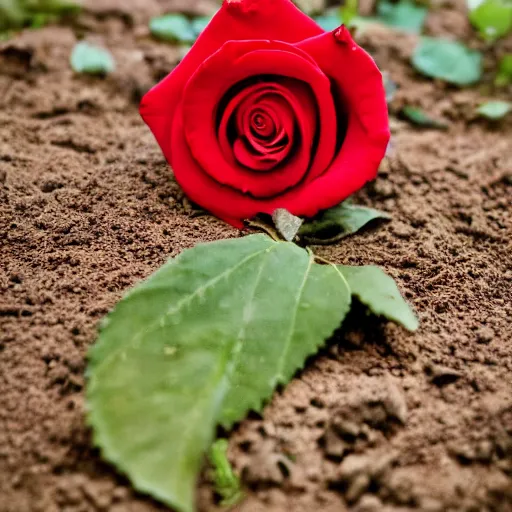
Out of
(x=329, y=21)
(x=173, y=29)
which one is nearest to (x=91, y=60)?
(x=173, y=29)

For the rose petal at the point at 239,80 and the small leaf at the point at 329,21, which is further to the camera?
the small leaf at the point at 329,21

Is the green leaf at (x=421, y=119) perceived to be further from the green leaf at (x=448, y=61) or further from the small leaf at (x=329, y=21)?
the small leaf at (x=329, y=21)

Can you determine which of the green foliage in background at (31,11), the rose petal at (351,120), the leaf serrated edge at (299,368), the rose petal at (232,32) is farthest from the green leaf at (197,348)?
the green foliage in background at (31,11)

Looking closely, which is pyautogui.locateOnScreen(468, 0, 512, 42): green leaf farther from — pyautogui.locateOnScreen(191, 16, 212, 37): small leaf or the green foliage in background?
the green foliage in background

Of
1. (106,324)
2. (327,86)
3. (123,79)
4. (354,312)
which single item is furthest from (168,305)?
(123,79)

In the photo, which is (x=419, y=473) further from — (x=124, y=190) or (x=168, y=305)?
(x=124, y=190)

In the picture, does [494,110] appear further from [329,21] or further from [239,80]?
[239,80]
